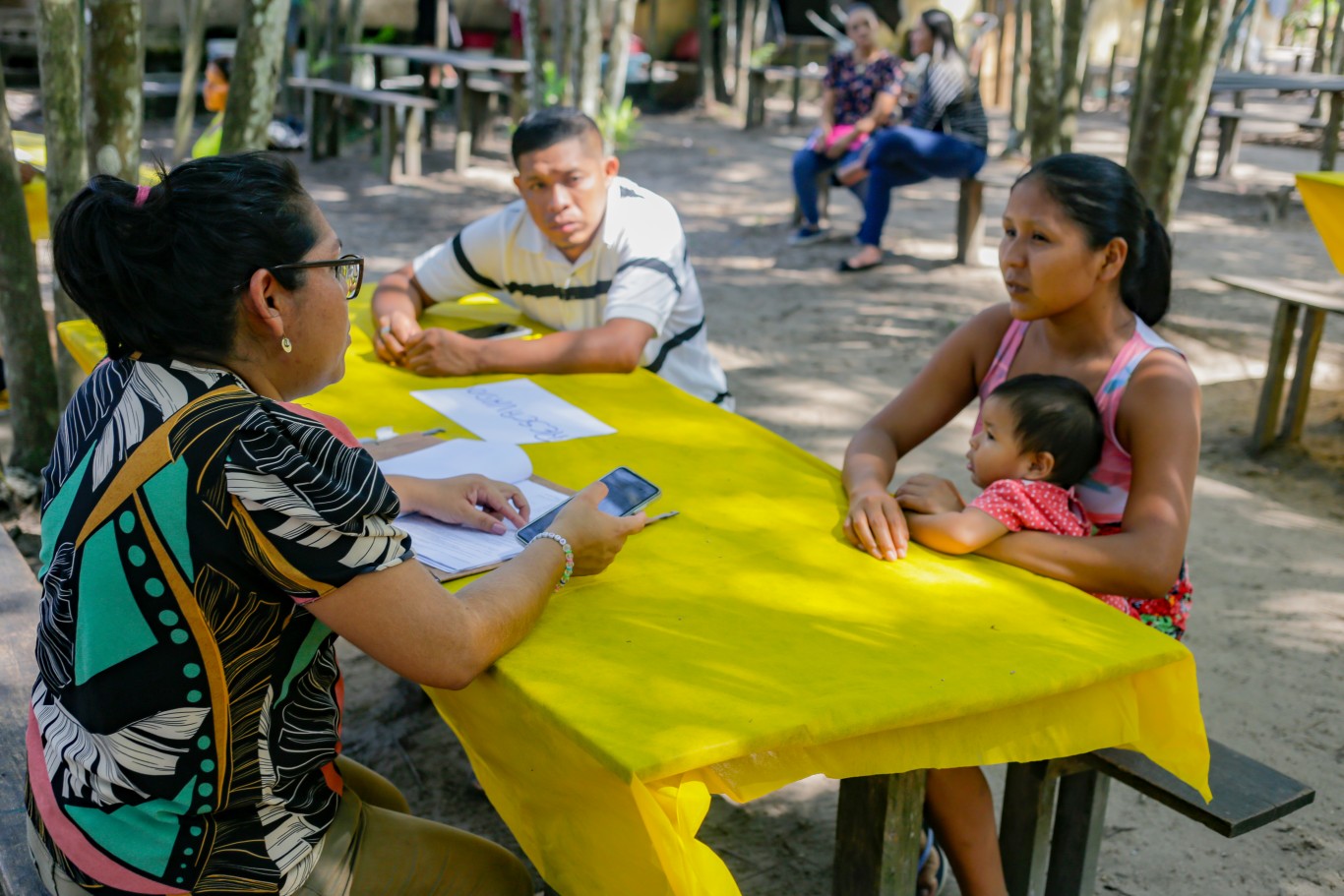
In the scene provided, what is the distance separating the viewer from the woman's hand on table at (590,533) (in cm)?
177

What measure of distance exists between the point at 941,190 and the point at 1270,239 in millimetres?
2956

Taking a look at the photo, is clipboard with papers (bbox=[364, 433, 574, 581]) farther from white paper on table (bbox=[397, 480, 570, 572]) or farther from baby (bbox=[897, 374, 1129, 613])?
baby (bbox=[897, 374, 1129, 613])

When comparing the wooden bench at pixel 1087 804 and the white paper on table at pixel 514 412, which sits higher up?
the white paper on table at pixel 514 412

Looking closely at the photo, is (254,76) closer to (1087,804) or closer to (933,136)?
(1087,804)

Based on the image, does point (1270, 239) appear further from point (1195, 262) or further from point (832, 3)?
point (832, 3)

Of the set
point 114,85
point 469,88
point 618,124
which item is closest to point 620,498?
point 114,85

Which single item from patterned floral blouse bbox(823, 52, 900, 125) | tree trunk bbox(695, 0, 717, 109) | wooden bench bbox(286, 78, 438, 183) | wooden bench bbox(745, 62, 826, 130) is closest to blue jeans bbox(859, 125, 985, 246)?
patterned floral blouse bbox(823, 52, 900, 125)

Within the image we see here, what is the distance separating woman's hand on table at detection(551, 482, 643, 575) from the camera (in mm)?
1773

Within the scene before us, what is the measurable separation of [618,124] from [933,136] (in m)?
4.22

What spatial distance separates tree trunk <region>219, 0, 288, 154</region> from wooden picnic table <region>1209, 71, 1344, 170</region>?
4.52m

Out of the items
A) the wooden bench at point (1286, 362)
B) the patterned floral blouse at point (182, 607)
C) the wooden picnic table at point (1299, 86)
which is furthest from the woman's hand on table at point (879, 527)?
the wooden picnic table at point (1299, 86)

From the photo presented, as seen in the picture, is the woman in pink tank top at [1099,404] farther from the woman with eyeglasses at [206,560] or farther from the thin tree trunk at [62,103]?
the thin tree trunk at [62,103]

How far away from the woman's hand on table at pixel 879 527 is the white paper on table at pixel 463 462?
1.95 ft

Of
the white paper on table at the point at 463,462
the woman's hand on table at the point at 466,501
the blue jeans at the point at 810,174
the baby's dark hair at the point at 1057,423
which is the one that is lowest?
the blue jeans at the point at 810,174
